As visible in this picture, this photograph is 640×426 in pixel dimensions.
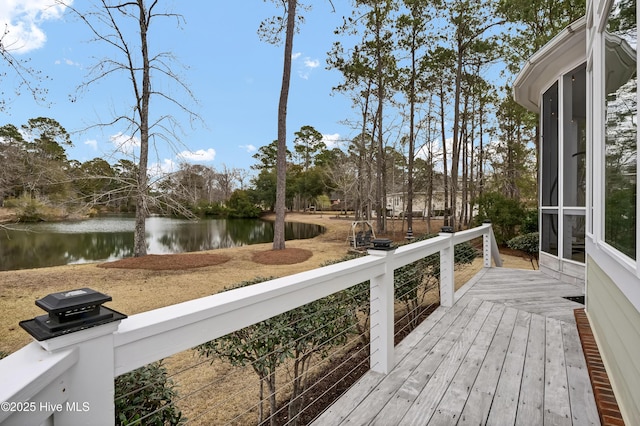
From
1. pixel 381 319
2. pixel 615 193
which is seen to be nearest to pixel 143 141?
pixel 381 319

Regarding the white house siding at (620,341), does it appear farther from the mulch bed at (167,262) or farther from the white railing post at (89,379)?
the mulch bed at (167,262)

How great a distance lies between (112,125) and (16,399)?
39.4 feet

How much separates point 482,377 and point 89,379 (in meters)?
2.26

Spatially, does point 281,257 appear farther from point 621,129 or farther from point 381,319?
point 621,129

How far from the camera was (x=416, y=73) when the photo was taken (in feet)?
48.9

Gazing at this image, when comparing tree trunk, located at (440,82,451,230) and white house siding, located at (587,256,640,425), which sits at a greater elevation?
tree trunk, located at (440,82,451,230)

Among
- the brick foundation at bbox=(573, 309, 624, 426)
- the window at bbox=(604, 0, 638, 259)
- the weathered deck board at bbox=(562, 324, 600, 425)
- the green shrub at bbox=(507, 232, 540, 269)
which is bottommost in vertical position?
the weathered deck board at bbox=(562, 324, 600, 425)

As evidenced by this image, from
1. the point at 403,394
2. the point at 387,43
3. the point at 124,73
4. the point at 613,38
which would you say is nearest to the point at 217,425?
the point at 403,394

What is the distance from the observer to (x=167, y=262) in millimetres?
9641

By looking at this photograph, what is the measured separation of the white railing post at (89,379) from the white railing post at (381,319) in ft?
5.40

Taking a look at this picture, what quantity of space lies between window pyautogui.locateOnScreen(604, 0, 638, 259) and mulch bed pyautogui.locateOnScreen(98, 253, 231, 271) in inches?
369

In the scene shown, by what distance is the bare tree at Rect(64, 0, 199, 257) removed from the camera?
1046 centimetres

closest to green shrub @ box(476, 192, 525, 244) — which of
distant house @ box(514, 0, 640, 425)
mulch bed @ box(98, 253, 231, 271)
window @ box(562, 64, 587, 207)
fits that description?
window @ box(562, 64, 587, 207)

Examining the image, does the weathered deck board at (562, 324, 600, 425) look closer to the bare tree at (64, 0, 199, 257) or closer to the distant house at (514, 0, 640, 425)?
the distant house at (514, 0, 640, 425)
